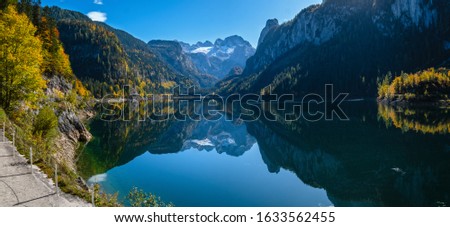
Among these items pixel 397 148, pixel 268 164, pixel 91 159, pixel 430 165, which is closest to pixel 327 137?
pixel 397 148

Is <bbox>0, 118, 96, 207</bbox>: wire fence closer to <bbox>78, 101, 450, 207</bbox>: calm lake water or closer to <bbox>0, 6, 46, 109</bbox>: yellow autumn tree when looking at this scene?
<bbox>0, 6, 46, 109</bbox>: yellow autumn tree

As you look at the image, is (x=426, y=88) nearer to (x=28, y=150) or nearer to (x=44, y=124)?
(x=44, y=124)

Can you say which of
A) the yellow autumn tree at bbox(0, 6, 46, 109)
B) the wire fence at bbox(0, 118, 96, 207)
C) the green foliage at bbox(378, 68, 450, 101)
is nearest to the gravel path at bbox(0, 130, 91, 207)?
the wire fence at bbox(0, 118, 96, 207)

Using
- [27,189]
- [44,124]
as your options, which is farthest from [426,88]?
[27,189]

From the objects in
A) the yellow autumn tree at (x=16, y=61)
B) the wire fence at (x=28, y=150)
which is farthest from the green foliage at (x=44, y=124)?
the wire fence at (x=28, y=150)

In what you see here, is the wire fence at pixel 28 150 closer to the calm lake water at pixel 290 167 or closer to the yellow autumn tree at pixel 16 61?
the yellow autumn tree at pixel 16 61
